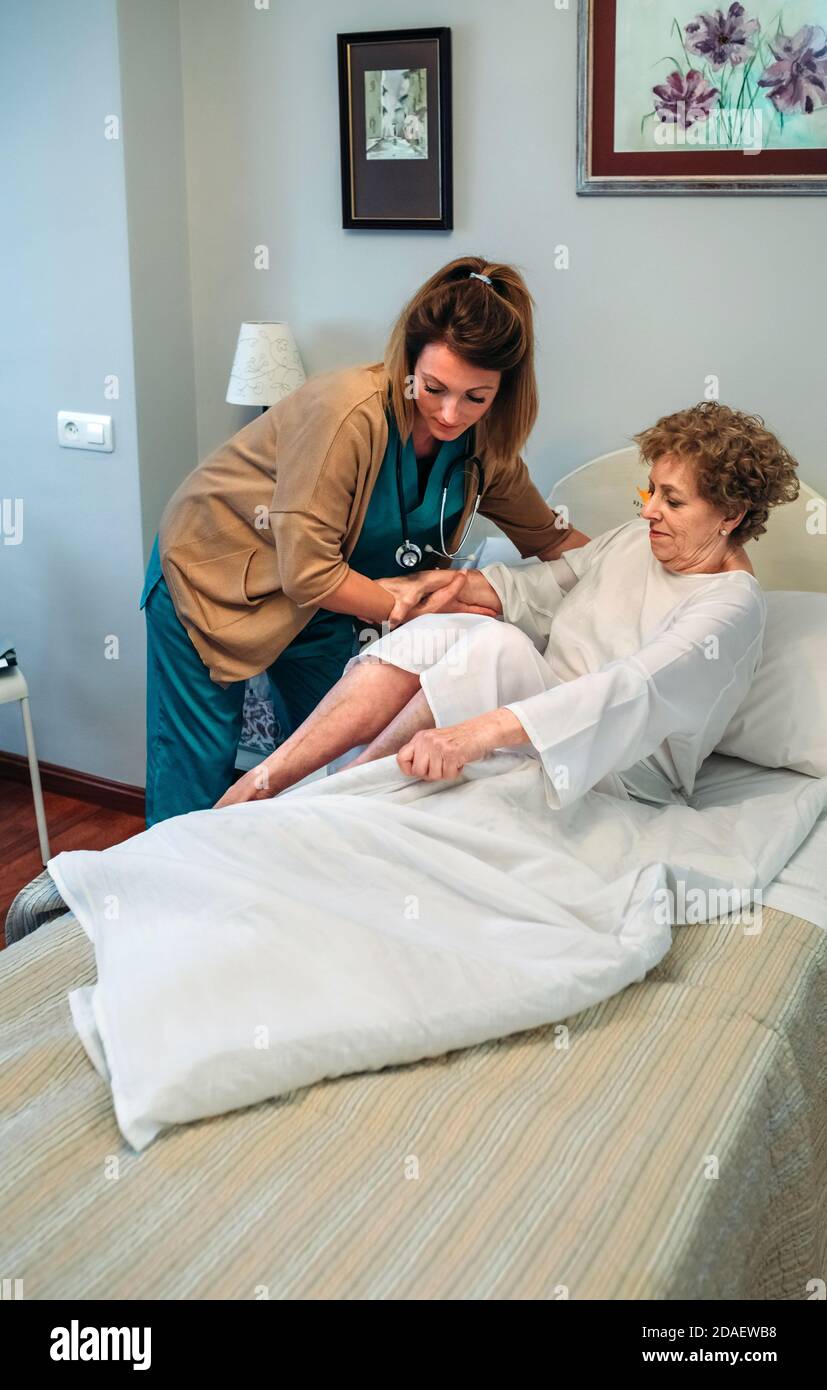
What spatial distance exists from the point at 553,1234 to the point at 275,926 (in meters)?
0.47

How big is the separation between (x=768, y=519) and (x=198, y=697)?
106cm

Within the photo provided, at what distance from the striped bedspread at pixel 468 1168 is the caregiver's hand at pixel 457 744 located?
0.38 m

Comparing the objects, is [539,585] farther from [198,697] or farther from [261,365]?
[261,365]

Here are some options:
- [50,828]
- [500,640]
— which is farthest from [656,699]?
[50,828]

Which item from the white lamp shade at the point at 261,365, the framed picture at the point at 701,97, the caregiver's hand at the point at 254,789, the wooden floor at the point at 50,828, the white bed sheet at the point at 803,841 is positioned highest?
the framed picture at the point at 701,97

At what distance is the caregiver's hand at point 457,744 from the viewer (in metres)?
1.73

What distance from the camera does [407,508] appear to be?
7.00 feet

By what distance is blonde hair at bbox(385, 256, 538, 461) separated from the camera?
190 cm

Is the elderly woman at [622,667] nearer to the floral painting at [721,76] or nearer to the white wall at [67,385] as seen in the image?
the floral painting at [721,76]

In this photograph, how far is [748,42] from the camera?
218 centimetres

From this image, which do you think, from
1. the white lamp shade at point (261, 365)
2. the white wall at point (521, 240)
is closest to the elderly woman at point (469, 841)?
the white wall at point (521, 240)

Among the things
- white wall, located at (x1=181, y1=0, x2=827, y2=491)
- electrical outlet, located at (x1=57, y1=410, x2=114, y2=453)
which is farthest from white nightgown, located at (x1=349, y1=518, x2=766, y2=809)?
electrical outlet, located at (x1=57, y1=410, x2=114, y2=453)

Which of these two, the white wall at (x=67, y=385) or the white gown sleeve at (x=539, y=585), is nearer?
the white gown sleeve at (x=539, y=585)
